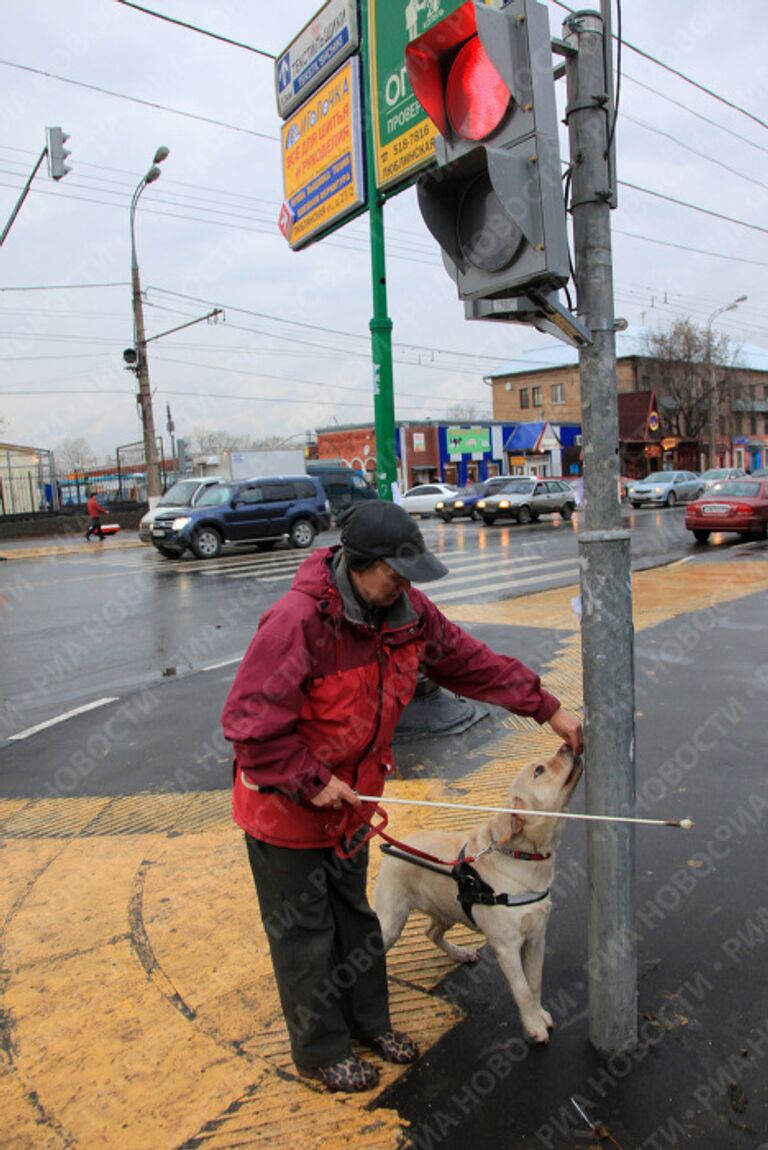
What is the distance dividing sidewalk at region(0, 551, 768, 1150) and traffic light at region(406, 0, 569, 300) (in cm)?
235

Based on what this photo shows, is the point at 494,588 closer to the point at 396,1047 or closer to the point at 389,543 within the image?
the point at 396,1047

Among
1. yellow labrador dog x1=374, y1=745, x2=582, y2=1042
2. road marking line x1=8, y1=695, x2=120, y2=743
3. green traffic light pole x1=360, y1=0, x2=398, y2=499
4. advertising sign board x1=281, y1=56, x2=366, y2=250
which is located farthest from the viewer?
road marking line x1=8, y1=695, x2=120, y2=743

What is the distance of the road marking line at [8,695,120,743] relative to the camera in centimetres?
637

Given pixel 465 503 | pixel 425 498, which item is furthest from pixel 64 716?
pixel 425 498

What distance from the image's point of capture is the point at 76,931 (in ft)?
10.9

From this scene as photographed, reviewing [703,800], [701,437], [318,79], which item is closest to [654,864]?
[703,800]

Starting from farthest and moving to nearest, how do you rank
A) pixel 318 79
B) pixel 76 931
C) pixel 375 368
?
pixel 318 79 → pixel 375 368 → pixel 76 931

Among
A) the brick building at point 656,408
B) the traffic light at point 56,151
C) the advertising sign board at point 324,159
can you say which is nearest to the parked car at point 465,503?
the traffic light at point 56,151

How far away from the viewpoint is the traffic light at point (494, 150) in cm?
212

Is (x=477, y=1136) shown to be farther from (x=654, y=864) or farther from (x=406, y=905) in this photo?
(x=654, y=864)

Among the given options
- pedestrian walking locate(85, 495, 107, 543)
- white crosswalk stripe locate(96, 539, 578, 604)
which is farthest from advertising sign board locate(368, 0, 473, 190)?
pedestrian walking locate(85, 495, 107, 543)

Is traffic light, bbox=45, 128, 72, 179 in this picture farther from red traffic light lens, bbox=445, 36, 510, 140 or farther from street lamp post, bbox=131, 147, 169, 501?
red traffic light lens, bbox=445, 36, 510, 140

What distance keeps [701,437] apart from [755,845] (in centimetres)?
6390

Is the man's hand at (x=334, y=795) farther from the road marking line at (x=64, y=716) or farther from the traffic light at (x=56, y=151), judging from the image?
the traffic light at (x=56, y=151)
